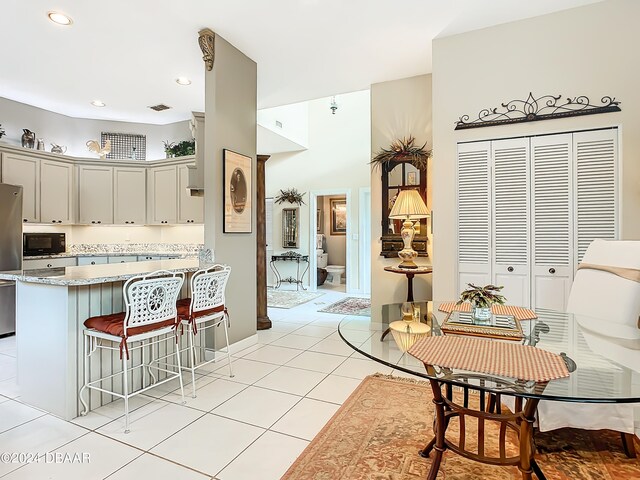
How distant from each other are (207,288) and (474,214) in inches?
96.0

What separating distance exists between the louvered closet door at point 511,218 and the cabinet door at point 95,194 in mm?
5588

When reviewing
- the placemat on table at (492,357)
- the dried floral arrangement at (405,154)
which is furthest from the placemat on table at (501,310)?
the dried floral arrangement at (405,154)

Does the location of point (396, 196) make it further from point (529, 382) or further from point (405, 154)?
point (529, 382)

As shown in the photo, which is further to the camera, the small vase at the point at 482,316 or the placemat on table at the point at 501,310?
the placemat on table at the point at 501,310

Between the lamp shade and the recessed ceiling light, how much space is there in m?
3.52

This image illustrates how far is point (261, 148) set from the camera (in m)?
7.50

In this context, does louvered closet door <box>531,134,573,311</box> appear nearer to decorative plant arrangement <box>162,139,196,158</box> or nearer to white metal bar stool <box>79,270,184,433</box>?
white metal bar stool <box>79,270,184,433</box>

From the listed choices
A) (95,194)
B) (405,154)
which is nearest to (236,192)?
(405,154)

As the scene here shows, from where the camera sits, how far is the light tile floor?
1.83m

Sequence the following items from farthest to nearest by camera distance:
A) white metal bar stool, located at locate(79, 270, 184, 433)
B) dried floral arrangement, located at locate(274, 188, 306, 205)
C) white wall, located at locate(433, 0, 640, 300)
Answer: dried floral arrangement, located at locate(274, 188, 306, 205)
white wall, located at locate(433, 0, 640, 300)
white metal bar stool, located at locate(79, 270, 184, 433)

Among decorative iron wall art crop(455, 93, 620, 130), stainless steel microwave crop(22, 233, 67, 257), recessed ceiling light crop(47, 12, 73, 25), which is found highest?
recessed ceiling light crop(47, 12, 73, 25)

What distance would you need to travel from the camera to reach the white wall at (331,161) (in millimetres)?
7266

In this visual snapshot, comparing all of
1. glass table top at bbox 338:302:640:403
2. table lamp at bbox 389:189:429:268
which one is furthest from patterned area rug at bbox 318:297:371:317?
glass table top at bbox 338:302:640:403

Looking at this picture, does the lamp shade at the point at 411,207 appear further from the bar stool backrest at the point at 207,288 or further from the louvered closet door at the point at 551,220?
the bar stool backrest at the point at 207,288
